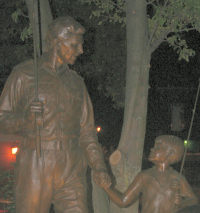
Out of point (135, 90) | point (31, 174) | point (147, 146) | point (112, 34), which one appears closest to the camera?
point (31, 174)

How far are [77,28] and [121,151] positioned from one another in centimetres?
327

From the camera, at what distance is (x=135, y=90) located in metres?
6.20

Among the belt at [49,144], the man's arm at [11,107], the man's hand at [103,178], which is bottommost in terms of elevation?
the man's hand at [103,178]

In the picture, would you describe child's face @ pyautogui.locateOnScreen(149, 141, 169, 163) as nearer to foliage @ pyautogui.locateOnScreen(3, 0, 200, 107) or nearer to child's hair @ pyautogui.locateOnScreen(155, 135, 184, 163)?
child's hair @ pyautogui.locateOnScreen(155, 135, 184, 163)

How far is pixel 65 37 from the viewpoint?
331cm

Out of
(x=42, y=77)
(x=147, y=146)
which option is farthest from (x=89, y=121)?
(x=147, y=146)

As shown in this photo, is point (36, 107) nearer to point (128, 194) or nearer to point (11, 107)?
point (11, 107)

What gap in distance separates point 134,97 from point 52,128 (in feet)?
10.0

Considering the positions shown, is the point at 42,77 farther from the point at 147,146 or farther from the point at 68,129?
the point at 147,146

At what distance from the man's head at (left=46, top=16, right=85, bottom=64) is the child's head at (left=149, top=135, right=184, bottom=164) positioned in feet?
3.37

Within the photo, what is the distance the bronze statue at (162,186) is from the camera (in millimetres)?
3438

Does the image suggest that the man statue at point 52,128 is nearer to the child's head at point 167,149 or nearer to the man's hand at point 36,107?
the man's hand at point 36,107

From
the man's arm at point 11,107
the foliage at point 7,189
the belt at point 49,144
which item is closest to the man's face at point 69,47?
the man's arm at point 11,107

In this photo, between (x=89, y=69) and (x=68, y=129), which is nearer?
(x=68, y=129)
